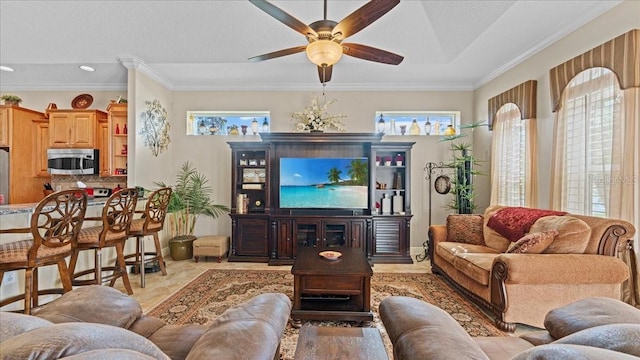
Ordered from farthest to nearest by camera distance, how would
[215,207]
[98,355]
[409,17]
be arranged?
[215,207] < [409,17] < [98,355]

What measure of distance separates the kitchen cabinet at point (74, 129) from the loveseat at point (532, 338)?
544cm

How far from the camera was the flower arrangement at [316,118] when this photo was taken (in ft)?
15.9

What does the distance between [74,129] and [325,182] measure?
413cm

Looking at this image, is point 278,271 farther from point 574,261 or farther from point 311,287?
point 574,261

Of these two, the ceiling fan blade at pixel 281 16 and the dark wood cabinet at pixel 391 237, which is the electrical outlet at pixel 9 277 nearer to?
the ceiling fan blade at pixel 281 16

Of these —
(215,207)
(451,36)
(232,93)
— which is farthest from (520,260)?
(232,93)

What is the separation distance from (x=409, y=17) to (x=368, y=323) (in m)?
3.30

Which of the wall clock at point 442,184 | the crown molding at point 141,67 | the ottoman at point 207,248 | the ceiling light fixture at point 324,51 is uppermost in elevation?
the crown molding at point 141,67

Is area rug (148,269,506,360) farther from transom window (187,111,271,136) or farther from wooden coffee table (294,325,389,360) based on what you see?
transom window (187,111,271,136)

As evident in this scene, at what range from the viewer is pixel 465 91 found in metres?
5.12

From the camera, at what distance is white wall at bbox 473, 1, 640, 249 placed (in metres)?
2.63

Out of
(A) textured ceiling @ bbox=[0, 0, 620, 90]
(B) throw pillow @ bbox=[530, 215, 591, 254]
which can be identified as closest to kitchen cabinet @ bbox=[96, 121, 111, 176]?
(A) textured ceiling @ bbox=[0, 0, 620, 90]

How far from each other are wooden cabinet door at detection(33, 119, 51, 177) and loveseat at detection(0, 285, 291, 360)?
5068 mm

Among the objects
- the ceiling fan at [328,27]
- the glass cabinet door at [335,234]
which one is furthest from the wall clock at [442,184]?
the ceiling fan at [328,27]
